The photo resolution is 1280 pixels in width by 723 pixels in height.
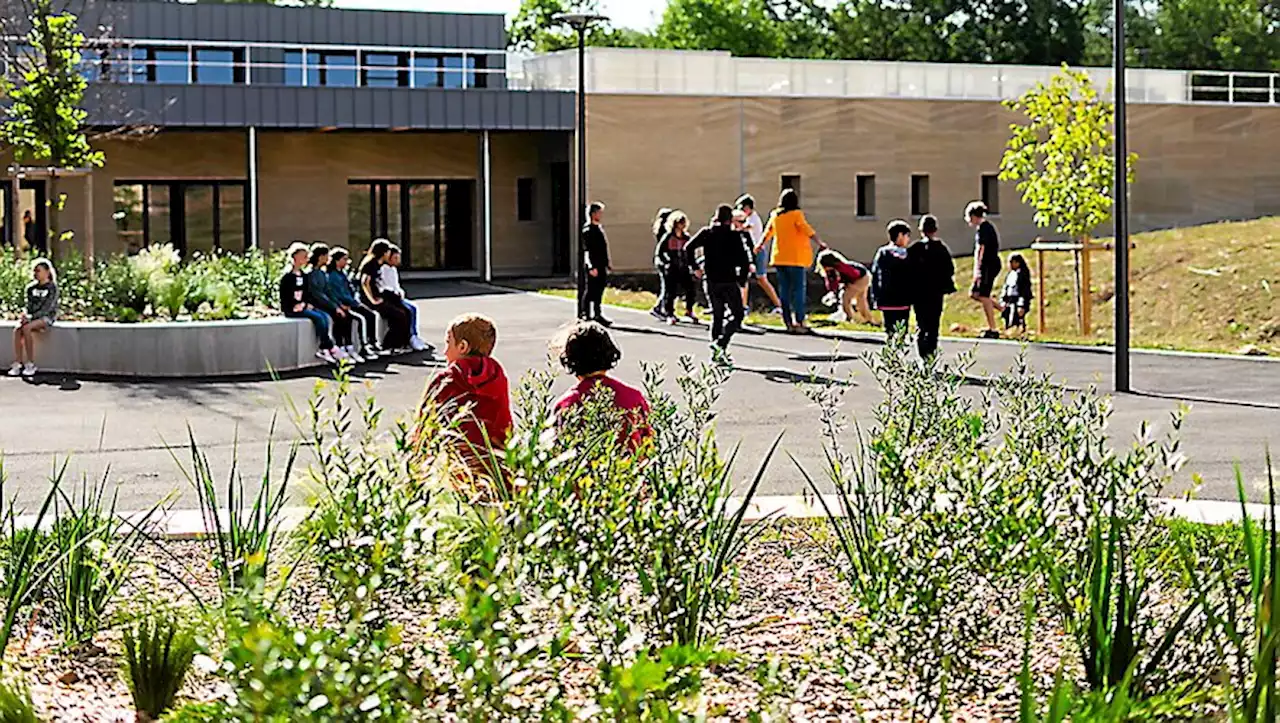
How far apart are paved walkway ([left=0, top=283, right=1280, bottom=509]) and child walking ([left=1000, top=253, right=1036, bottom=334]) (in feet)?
14.7

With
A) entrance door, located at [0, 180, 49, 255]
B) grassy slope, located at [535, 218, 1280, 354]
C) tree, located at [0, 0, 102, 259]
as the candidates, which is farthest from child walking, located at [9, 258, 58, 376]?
entrance door, located at [0, 180, 49, 255]

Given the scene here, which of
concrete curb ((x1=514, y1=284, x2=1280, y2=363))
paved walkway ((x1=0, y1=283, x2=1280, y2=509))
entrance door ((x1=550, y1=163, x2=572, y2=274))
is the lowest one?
paved walkway ((x1=0, y1=283, x2=1280, y2=509))

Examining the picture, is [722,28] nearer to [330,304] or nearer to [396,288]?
[396,288]

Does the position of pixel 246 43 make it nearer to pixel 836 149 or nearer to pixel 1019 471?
pixel 836 149

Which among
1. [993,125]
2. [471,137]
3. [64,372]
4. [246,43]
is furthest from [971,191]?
[64,372]

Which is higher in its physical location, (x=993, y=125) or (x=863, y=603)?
(x=993, y=125)

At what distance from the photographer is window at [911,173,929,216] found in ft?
142

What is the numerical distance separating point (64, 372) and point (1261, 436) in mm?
11097

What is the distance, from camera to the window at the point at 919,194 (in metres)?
43.3

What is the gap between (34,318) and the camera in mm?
18031

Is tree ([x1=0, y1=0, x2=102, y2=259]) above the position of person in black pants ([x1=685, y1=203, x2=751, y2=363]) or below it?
above

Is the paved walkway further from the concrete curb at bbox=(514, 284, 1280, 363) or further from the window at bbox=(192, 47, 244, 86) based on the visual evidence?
the window at bbox=(192, 47, 244, 86)

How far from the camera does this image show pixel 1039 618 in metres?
5.81

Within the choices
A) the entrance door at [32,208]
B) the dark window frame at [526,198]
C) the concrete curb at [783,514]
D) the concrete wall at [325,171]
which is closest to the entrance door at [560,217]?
the concrete wall at [325,171]
